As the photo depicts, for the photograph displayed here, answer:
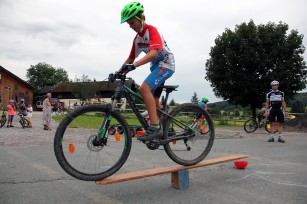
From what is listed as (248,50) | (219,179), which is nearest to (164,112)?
(219,179)

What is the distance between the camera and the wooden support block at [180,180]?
13.3 ft

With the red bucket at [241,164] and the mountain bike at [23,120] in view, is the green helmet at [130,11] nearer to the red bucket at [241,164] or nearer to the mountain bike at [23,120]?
the red bucket at [241,164]

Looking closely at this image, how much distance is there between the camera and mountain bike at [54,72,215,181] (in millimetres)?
3525

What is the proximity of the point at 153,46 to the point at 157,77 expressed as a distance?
0.48 metres

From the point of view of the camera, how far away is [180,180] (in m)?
4.07

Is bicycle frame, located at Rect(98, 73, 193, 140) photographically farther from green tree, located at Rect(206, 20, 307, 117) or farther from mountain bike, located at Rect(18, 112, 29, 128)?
green tree, located at Rect(206, 20, 307, 117)

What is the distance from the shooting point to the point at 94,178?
3.57 metres

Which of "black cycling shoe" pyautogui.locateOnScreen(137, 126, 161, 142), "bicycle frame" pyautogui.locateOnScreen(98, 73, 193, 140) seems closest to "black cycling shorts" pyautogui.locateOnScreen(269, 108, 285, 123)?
"bicycle frame" pyautogui.locateOnScreen(98, 73, 193, 140)

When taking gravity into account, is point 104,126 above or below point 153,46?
below

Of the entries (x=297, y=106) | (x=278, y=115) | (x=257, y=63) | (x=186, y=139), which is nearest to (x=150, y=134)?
(x=186, y=139)

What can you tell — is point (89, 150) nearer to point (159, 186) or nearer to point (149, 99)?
point (149, 99)

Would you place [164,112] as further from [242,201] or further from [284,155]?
[284,155]

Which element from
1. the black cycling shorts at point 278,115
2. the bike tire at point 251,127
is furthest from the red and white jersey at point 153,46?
the bike tire at point 251,127

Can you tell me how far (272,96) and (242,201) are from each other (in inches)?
303
